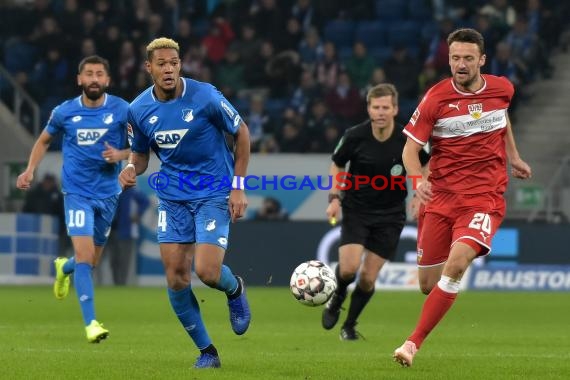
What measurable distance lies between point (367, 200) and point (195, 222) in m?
3.82

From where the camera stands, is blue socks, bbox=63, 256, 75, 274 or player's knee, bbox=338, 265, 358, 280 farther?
blue socks, bbox=63, 256, 75, 274

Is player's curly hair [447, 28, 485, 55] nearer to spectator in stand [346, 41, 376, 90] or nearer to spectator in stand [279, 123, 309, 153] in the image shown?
spectator in stand [279, 123, 309, 153]

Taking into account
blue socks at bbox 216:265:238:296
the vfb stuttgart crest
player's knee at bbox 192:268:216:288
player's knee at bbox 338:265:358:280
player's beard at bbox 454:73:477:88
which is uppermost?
player's beard at bbox 454:73:477:88

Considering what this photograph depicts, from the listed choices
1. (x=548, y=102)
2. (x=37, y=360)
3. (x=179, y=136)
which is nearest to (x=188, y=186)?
(x=179, y=136)

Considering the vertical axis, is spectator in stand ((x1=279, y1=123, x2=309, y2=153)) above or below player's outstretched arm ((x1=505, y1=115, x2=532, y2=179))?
below

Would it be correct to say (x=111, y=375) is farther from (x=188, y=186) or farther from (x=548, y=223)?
(x=548, y=223)

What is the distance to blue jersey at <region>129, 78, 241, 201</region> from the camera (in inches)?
362

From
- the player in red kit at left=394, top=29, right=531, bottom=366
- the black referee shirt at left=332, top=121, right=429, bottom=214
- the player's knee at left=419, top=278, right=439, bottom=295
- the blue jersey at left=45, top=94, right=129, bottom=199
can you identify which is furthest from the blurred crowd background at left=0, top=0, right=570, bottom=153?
the player in red kit at left=394, top=29, right=531, bottom=366

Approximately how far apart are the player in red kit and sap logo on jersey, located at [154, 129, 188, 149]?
5.21 ft

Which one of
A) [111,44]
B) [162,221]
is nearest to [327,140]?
[111,44]

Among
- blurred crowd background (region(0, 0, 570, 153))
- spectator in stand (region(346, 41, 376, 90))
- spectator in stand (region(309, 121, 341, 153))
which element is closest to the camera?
spectator in stand (region(309, 121, 341, 153))

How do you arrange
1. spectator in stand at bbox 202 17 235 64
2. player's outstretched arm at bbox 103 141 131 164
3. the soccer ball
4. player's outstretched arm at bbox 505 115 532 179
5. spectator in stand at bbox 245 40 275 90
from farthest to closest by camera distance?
spectator in stand at bbox 202 17 235 64 < spectator in stand at bbox 245 40 275 90 < player's outstretched arm at bbox 103 141 131 164 < the soccer ball < player's outstretched arm at bbox 505 115 532 179

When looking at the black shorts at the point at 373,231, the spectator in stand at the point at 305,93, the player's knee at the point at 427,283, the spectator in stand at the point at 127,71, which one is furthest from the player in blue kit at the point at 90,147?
the spectator in stand at the point at 127,71

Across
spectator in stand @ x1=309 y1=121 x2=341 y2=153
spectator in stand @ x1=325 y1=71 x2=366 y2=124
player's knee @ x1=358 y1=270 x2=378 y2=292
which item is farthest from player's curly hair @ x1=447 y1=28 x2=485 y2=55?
spectator in stand @ x1=325 y1=71 x2=366 y2=124
